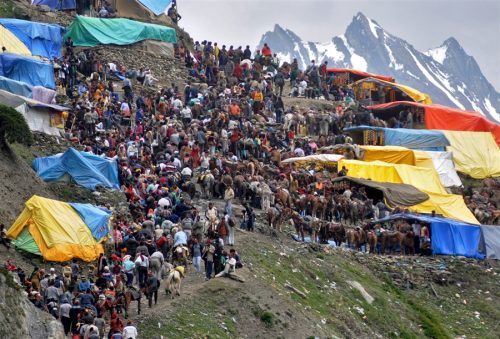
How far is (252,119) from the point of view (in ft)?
200

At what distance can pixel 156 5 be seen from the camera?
7500 centimetres

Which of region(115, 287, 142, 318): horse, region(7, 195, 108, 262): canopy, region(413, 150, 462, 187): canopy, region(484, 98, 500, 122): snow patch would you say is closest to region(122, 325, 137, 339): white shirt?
region(115, 287, 142, 318): horse

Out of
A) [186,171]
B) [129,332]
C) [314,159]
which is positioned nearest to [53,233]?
[129,332]

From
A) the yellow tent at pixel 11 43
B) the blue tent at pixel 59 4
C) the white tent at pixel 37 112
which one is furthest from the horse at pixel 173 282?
the blue tent at pixel 59 4

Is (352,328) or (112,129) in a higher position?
(112,129)

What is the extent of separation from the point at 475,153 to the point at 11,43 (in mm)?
24530

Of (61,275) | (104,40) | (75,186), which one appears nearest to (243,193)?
(75,186)

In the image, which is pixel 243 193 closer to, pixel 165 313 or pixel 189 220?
pixel 189 220

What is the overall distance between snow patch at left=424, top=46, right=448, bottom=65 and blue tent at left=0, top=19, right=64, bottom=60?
351 feet

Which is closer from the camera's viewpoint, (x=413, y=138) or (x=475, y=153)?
(x=413, y=138)

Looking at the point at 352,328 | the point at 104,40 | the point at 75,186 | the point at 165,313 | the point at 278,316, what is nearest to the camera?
the point at 165,313

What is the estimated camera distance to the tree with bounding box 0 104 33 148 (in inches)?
1679

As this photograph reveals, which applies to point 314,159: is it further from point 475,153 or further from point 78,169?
point 78,169

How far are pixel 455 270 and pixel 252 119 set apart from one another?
45.5 feet
